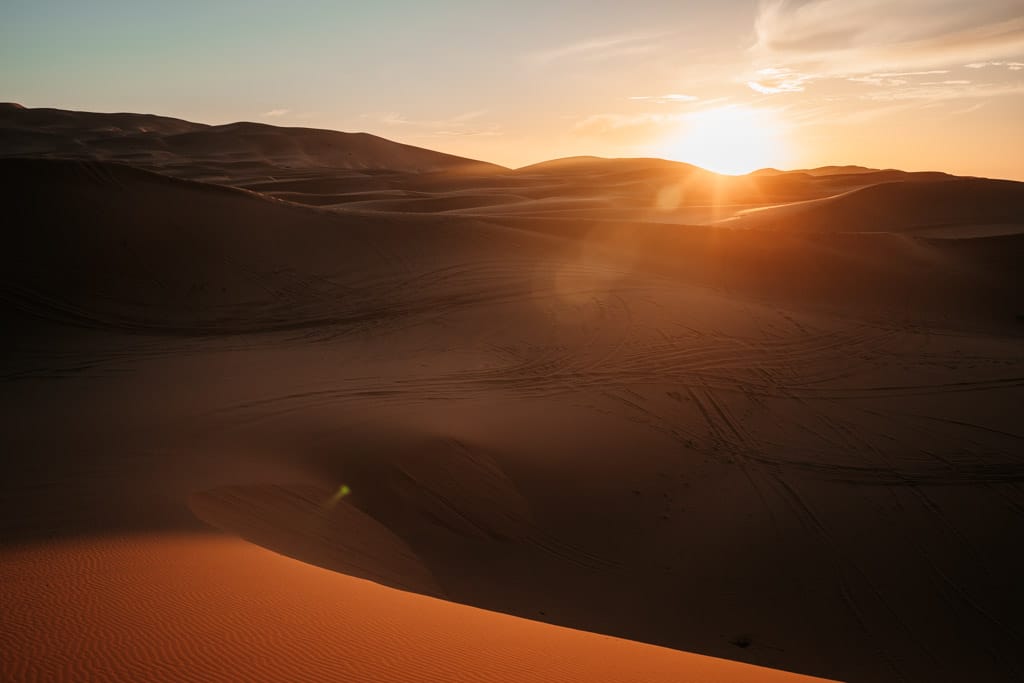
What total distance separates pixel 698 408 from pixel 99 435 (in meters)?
6.88

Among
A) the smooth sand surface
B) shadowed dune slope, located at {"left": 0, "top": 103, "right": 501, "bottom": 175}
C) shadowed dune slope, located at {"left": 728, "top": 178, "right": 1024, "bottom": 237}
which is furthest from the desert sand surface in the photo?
shadowed dune slope, located at {"left": 0, "top": 103, "right": 501, "bottom": 175}

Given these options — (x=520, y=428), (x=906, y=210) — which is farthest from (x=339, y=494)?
(x=906, y=210)

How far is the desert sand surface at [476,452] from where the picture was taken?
3588 millimetres

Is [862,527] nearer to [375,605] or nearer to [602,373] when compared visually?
[602,373]

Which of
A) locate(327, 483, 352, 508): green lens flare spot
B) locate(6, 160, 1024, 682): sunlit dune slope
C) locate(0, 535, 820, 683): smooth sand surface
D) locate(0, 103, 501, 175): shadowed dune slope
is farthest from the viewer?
locate(0, 103, 501, 175): shadowed dune slope

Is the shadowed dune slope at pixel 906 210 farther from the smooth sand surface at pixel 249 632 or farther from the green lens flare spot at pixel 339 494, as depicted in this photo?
the smooth sand surface at pixel 249 632

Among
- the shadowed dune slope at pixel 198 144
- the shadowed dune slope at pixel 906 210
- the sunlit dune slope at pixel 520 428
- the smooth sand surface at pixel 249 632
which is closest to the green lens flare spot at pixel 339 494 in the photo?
the sunlit dune slope at pixel 520 428

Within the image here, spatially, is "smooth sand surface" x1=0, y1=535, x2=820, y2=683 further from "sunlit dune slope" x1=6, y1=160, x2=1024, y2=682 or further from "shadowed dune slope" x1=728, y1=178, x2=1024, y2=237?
"shadowed dune slope" x1=728, y1=178, x2=1024, y2=237

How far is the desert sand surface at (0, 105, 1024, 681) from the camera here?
3588 millimetres

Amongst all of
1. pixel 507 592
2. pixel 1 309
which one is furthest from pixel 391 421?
pixel 1 309

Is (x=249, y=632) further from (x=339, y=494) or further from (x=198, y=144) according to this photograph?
(x=198, y=144)

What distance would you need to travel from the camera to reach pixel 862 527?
6641mm

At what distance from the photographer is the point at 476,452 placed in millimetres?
7012

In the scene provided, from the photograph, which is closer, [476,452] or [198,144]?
[476,452]
